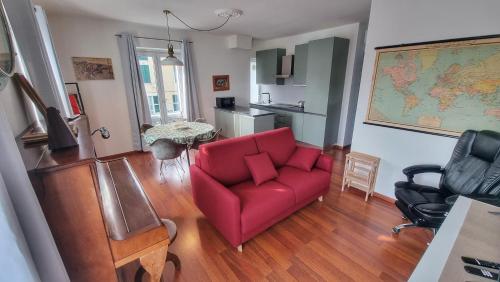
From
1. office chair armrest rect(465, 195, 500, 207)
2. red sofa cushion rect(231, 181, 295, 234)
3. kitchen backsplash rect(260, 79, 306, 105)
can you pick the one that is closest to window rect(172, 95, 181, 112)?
kitchen backsplash rect(260, 79, 306, 105)

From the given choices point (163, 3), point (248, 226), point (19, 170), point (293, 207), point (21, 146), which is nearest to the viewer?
point (19, 170)

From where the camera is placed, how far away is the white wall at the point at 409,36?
193 cm

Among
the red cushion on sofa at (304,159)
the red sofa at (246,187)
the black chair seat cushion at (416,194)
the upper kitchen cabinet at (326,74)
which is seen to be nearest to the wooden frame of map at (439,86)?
the black chair seat cushion at (416,194)

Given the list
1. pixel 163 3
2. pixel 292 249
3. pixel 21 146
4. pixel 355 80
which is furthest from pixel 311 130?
pixel 21 146

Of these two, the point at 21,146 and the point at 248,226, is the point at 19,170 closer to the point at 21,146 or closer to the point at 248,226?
the point at 21,146

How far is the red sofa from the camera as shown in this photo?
1835 millimetres

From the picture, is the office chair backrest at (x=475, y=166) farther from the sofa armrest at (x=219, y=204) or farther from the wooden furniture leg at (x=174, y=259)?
the wooden furniture leg at (x=174, y=259)

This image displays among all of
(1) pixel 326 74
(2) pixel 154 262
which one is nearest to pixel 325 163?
(2) pixel 154 262

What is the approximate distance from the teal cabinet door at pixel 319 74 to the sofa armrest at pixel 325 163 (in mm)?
2033

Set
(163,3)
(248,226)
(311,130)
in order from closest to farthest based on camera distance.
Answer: (248,226)
(163,3)
(311,130)

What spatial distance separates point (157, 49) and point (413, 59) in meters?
4.42

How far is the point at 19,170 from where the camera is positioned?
0.63 metres

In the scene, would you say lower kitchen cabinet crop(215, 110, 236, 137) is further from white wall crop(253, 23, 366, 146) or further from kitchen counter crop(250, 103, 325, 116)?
white wall crop(253, 23, 366, 146)

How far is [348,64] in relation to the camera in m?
4.33
